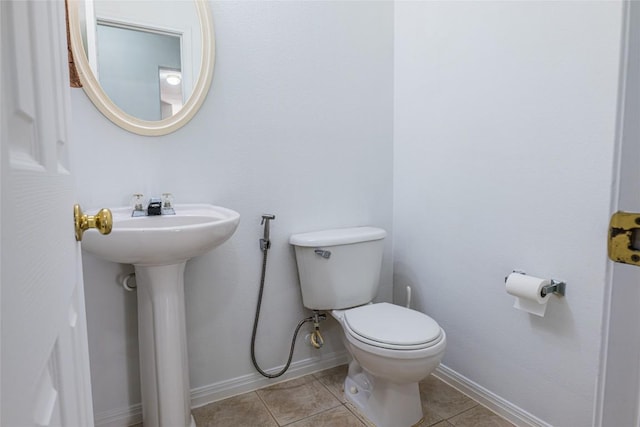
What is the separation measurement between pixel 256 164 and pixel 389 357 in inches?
39.3

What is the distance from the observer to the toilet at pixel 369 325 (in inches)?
55.2

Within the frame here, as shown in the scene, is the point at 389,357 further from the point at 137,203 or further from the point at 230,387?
the point at 137,203

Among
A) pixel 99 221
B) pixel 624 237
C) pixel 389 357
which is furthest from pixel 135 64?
pixel 624 237

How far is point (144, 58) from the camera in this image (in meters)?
1.51

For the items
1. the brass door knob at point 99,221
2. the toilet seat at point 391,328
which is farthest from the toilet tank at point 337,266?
the brass door knob at point 99,221

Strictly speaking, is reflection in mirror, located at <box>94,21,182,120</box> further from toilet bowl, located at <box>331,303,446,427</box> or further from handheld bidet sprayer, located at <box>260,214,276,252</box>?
toilet bowl, located at <box>331,303,446,427</box>

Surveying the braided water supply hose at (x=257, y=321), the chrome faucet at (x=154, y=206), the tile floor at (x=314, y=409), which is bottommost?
the tile floor at (x=314, y=409)

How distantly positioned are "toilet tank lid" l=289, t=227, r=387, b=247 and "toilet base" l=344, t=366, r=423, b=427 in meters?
0.62

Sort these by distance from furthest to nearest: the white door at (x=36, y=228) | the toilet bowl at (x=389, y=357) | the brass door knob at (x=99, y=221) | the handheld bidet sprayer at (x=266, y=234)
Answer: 1. the handheld bidet sprayer at (x=266, y=234)
2. the toilet bowl at (x=389, y=357)
3. the brass door knob at (x=99, y=221)
4. the white door at (x=36, y=228)

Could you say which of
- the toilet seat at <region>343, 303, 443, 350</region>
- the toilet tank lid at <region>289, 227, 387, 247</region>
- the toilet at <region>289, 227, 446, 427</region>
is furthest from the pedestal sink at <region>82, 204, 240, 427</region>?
the toilet seat at <region>343, 303, 443, 350</region>

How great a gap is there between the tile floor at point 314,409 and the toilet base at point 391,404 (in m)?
0.05

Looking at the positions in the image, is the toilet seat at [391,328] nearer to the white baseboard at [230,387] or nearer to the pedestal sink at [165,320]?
the white baseboard at [230,387]

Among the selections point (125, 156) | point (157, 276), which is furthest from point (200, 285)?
point (125, 156)

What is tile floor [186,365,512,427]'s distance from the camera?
1.59m
